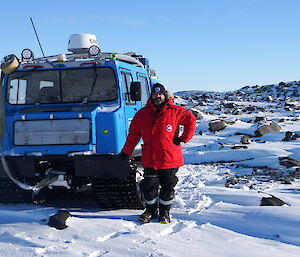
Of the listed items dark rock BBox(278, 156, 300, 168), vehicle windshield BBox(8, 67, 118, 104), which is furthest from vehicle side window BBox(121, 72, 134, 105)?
dark rock BBox(278, 156, 300, 168)

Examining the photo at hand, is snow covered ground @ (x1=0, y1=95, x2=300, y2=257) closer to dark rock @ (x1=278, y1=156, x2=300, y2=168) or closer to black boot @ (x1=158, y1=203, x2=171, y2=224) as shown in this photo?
black boot @ (x1=158, y1=203, x2=171, y2=224)

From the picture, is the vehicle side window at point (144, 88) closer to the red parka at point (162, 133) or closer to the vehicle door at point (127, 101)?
the vehicle door at point (127, 101)

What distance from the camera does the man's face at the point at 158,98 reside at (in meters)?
5.18

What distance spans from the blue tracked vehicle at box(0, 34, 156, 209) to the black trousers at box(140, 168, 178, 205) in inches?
15.3

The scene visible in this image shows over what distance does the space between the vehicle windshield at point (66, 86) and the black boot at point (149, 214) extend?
1799mm

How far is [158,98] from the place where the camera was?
5.20 meters

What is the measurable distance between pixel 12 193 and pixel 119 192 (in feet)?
5.97

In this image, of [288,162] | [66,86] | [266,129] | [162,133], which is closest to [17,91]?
[66,86]

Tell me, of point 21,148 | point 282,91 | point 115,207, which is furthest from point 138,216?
point 282,91

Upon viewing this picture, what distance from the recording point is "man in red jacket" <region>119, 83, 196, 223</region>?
5129 millimetres

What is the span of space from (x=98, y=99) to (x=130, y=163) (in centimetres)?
123

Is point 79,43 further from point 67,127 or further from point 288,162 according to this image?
point 288,162

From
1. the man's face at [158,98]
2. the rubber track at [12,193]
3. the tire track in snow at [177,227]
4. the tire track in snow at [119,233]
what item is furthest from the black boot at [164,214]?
the rubber track at [12,193]

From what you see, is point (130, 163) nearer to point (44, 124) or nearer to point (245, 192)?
point (44, 124)
